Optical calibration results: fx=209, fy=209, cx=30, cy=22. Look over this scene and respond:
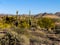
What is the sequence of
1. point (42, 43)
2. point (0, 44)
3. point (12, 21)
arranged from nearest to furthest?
point (0, 44), point (42, 43), point (12, 21)

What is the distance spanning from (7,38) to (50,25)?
33382 mm

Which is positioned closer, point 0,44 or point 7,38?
point 0,44

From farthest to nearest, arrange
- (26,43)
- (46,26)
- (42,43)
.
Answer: (46,26) → (42,43) → (26,43)

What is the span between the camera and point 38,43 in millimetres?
19609

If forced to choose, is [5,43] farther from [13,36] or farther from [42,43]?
[42,43]

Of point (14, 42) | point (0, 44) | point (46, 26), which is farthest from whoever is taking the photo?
point (46, 26)

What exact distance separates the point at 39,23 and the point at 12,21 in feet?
24.9

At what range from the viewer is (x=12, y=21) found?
180ft

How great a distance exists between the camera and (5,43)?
53.1 feet

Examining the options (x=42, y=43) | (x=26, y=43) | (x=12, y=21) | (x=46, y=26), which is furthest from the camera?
(x=12, y=21)

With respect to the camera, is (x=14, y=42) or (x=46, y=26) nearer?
(x=14, y=42)

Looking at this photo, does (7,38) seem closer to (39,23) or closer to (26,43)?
(26,43)

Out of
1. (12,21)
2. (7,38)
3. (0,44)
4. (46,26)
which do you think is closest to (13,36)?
(7,38)

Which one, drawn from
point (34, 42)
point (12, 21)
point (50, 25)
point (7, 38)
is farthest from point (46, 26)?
point (7, 38)
